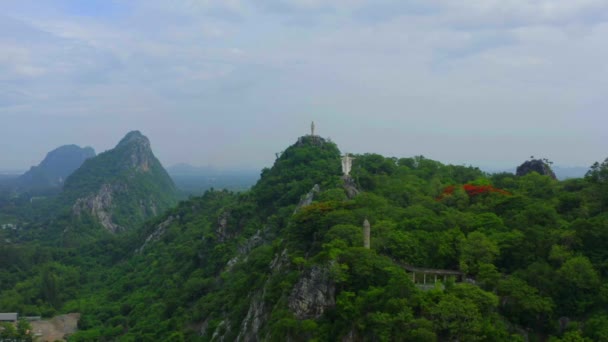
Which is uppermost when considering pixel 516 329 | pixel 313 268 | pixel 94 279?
pixel 313 268

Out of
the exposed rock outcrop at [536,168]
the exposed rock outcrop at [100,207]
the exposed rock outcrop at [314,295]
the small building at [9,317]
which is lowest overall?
the small building at [9,317]

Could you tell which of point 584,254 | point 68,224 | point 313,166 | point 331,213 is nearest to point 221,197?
point 313,166

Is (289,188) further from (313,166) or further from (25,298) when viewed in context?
(25,298)

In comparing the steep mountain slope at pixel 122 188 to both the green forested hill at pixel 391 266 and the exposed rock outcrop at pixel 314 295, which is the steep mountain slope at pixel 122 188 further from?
the exposed rock outcrop at pixel 314 295

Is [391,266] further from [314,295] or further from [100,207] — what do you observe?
[100,207]

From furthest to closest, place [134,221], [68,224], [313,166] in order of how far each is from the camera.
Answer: [134,221], [68,224], [313,166]

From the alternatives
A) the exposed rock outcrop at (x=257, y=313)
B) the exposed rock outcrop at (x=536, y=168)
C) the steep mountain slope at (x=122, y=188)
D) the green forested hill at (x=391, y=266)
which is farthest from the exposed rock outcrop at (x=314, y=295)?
the steep mountain slope at (x=122, y=188)

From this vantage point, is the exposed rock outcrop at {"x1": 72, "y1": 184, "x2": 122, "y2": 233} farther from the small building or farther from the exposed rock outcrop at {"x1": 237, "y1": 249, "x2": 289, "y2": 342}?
the exposed rock outcrop at {"x1": 237, "y1": 249, "x2": 289, "y2": 342}
